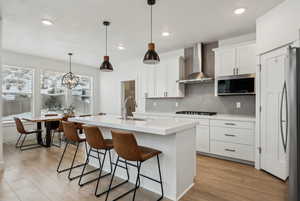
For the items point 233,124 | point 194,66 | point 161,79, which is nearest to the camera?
point 233,124

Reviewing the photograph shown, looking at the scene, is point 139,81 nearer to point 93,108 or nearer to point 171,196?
point 93,108

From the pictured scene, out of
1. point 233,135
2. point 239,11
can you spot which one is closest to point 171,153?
point 233,135

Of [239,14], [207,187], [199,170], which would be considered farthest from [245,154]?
[239,14]

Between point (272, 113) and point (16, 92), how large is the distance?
6.67 m

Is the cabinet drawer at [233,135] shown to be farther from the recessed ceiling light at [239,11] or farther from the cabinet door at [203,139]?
the recessed ceiling light at [239,11]

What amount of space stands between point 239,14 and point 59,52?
4.85 metres

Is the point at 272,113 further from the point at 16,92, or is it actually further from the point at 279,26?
the point at 16,92

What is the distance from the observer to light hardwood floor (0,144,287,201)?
83.8 inches

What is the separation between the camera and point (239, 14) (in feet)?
9.31

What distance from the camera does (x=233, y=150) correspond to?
3326 millimetres

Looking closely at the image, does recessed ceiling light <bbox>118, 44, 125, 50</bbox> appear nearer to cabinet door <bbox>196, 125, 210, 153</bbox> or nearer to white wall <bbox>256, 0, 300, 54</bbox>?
cabinet door <bbox>196, 125, 210, 153</bbox>

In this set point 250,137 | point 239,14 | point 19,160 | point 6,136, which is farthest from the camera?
point 6,136

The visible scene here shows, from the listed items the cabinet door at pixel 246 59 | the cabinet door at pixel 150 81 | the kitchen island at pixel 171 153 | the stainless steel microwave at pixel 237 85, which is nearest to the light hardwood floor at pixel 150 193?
the kitchen island at pixel 171 153

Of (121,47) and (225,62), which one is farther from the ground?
(121,47)
